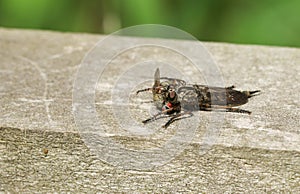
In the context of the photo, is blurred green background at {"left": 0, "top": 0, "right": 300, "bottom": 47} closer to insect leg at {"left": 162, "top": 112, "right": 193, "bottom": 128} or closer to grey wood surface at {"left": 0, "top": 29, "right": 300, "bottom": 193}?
grey wood surface at {"left": 0, "top": 29, "right": 300, "bottom": 193}

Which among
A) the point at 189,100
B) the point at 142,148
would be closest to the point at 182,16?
the point at 189,100

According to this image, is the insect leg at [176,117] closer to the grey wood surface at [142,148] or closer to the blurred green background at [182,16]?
the grey wood surface at [142,148]

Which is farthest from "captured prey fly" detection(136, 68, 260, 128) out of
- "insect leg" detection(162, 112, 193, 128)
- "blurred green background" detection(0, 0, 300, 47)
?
"blurred green background" detection(0, 0, 300, 47)

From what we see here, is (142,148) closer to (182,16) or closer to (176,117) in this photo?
(176,117)

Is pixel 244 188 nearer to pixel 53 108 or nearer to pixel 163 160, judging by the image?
pixel 163 160

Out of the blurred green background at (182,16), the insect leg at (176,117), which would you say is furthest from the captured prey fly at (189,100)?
the blurred green background at (182,16)

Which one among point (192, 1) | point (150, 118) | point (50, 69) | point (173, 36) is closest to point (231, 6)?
point (192, 1)
